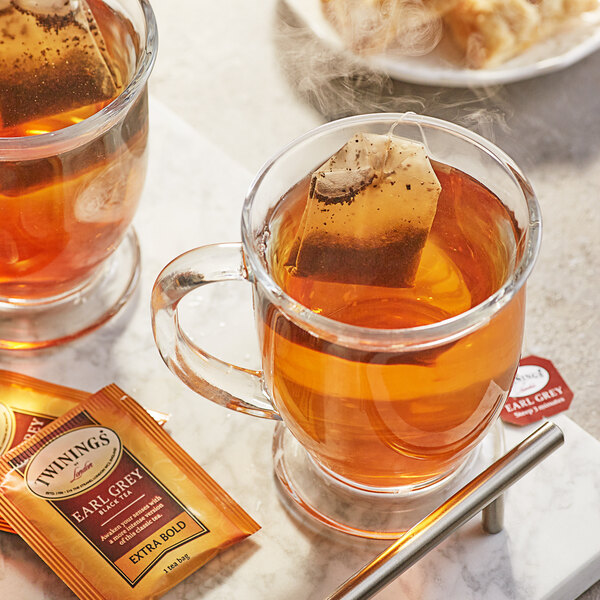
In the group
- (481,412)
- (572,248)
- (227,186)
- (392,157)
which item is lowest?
(572,248)

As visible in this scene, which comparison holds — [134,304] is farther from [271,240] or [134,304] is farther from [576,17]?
[576,17]

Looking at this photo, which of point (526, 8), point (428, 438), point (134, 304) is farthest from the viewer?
point (526, 8)

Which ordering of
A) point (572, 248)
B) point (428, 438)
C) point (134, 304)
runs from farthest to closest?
point (572, 248) → point (134, 304) → point (428, 438)

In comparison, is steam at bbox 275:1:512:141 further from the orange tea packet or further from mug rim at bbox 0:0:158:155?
the orange tea packet

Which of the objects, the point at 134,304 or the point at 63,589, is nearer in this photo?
the point at 63,589

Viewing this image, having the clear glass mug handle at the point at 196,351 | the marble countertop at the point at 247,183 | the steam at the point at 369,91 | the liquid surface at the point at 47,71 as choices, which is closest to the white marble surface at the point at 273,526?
the marble countertop at the point at 247,183

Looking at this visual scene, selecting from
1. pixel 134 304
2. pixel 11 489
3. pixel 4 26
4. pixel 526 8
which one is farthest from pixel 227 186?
pixel 526 8
